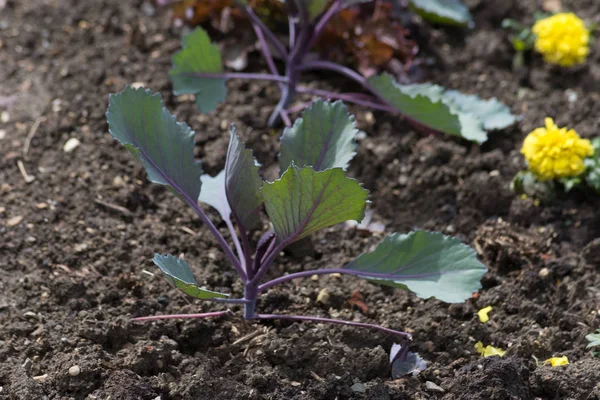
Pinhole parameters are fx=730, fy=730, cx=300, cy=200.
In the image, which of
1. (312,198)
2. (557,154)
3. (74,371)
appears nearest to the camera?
(312,198)

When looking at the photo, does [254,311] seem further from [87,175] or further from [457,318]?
[87,175]

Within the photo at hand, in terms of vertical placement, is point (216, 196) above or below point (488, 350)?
above

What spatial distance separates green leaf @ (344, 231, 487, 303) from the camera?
5.86 feet

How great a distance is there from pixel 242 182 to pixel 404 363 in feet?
2.00

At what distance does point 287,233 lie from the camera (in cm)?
175

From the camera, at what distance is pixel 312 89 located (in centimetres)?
268

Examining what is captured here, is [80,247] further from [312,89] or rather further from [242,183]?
[312,89]

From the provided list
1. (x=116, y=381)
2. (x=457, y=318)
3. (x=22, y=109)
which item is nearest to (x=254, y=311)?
(x=116, y=381)

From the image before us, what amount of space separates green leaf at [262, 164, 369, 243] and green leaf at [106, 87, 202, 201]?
0.31 metres

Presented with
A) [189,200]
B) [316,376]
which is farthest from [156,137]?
[316,376]

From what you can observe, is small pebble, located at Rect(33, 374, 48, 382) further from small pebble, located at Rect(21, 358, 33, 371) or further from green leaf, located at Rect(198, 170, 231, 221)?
green leaf, located at Rect(198, 170, 231, 221)

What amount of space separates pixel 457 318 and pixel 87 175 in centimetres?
122

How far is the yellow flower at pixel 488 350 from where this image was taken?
1.89 metres

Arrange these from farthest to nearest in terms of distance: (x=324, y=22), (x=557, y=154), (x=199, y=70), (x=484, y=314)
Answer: (x=324, y=22)
(x=199, y=70)
(x=557, y=154)
(x=484, y=314)
